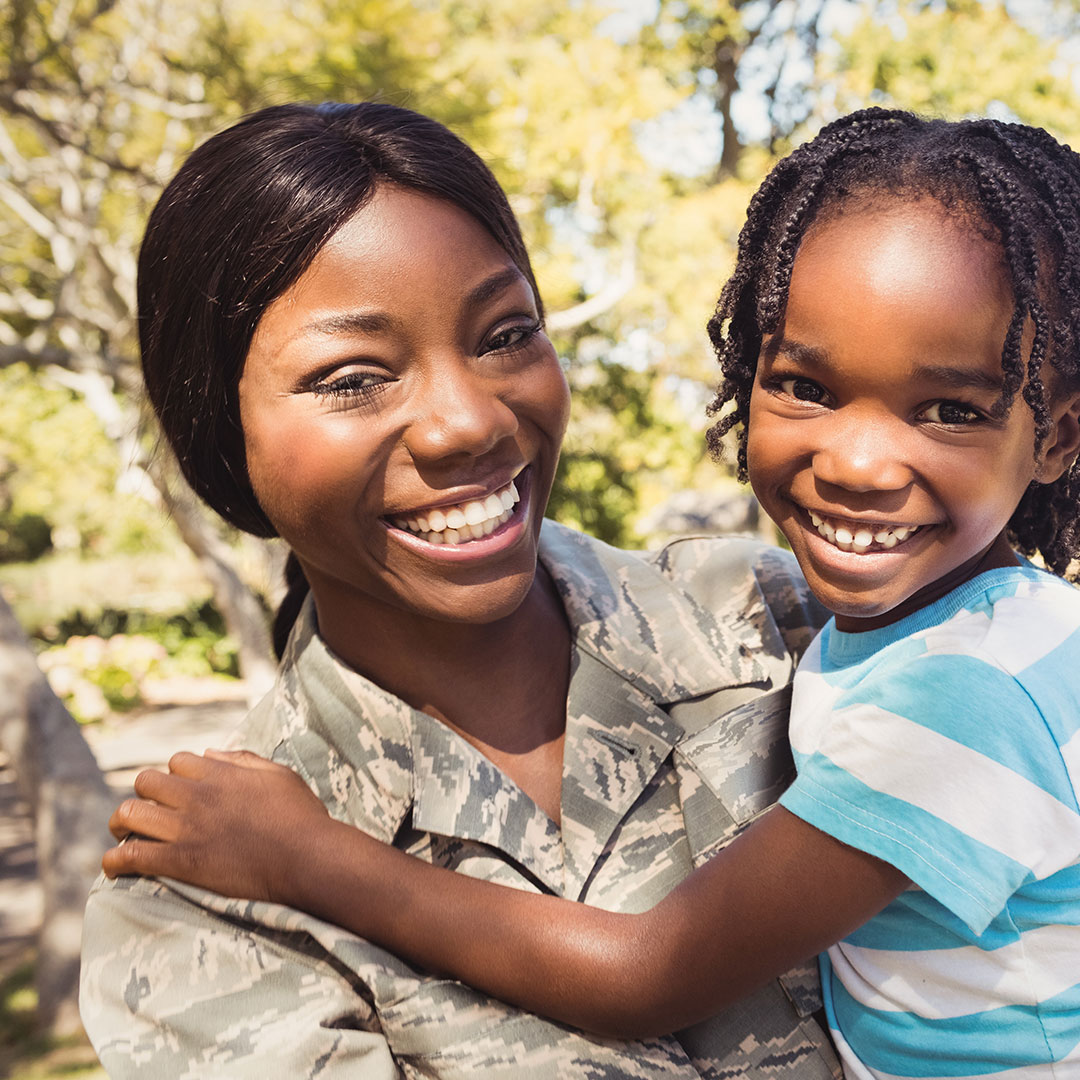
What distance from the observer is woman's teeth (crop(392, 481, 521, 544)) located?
1738 mm

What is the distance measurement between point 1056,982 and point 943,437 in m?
0.69

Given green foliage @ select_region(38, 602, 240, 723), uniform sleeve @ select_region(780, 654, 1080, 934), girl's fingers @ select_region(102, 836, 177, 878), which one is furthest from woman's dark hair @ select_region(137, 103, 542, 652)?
green foliage @ select_region(38, 602, 240, 723)

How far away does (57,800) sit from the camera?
5621 mm

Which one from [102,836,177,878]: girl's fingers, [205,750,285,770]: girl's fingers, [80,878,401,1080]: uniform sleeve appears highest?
[205,750,285,770]: girl's fingers

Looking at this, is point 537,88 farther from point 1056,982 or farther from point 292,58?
point 1056,982

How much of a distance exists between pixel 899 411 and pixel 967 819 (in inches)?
20.2

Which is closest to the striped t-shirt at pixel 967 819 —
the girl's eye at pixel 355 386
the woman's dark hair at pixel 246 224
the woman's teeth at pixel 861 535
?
the woman's teeth at pixel 861 535

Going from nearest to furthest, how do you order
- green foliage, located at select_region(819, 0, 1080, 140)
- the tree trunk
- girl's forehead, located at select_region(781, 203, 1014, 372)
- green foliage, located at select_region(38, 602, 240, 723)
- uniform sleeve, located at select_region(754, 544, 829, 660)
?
girl's forehead, located at select_region(781, 203, 1014, 372) → uniform sleeve, located at select_region(754, 544, 829, 660) → the tree trunk → green foliage, located at select_region(819, 0, 1080, 140) → green foliage, located at select_region(38, 602, 240, 723)

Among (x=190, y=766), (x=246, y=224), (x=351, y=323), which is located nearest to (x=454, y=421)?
(x=351, y=323)

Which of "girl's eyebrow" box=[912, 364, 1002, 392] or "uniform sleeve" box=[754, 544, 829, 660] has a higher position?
"girl's eyebrow" box=[912, 364, 1002, 392]

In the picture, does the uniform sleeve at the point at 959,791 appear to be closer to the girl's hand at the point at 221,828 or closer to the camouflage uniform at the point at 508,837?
the camouflage uniform at the point at 508,837

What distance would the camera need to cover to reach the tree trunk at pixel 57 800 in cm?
558

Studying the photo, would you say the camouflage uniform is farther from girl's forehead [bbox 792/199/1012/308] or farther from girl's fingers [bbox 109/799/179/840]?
girl's forehead [bbox 792/199/1012/308]

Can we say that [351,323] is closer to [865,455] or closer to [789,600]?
[865,455]
